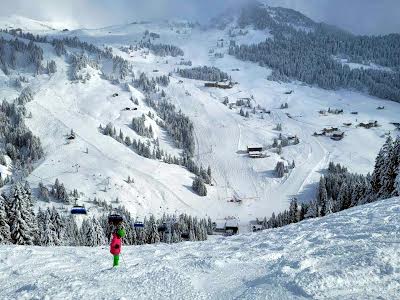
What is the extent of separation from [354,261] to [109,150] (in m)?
164

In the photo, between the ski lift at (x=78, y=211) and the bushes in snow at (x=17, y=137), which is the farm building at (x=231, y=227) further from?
the bushes in snow at (x=17, y=137)

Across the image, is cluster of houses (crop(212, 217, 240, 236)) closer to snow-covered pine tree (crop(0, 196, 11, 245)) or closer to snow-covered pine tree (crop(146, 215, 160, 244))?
snow-covered pine tree (crop(146, 215, 160, 244))

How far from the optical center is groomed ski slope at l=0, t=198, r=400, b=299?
12.6 meters

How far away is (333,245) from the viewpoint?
17.1 m

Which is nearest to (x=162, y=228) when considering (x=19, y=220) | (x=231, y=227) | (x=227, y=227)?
(x=227, y=227)

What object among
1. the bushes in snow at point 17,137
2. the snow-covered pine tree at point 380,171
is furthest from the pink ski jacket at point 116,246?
the bushes in snow at point 17,137

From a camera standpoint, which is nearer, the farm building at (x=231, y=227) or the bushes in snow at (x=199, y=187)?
the farm building at (x=231, y=227)

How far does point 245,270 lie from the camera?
15477 millimetres

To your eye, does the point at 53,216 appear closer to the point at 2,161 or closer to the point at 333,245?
the point at 333,245

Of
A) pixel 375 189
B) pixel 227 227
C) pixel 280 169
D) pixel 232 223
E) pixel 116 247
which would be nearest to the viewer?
pixel 116 247

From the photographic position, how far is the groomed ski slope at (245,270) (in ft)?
41.3

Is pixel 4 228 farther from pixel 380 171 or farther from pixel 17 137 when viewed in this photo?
pixel 17 137

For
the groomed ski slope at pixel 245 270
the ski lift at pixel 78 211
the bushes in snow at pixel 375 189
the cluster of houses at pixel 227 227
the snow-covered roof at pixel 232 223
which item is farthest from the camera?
the snow-covered roof at pixel 232 223

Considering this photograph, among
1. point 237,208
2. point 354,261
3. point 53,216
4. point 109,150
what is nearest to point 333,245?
point 354,261
